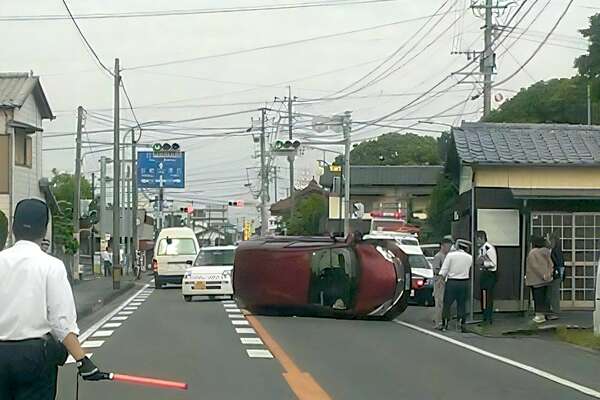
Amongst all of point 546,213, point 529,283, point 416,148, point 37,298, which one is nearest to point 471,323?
point 529,283

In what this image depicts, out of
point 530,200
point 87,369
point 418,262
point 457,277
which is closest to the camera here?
point 87,369

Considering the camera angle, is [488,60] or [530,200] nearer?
[530,200]

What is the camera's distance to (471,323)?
73.9 feet

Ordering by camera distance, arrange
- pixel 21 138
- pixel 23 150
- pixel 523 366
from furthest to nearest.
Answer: pixel 23 150
pixel 21 138
pixel 523 366

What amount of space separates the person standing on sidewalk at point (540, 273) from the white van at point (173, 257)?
21.0m

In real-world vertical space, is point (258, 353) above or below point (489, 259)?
below

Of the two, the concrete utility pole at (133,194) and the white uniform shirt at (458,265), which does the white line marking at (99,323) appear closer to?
the white uniform shirt at (458,265)

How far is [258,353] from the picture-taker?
53.0 feet

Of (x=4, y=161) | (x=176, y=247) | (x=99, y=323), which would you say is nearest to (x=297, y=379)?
(x=99, y=323)

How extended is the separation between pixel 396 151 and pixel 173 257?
60.3 m

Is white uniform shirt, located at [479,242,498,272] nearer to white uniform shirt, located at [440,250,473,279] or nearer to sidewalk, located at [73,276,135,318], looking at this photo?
white uniform shirt, located at [440,250,473,279]

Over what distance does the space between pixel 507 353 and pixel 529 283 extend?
534 centimetres

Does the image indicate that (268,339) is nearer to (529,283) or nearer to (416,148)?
(529,283)

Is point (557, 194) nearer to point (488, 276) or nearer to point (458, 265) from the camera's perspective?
point (488, 276)
